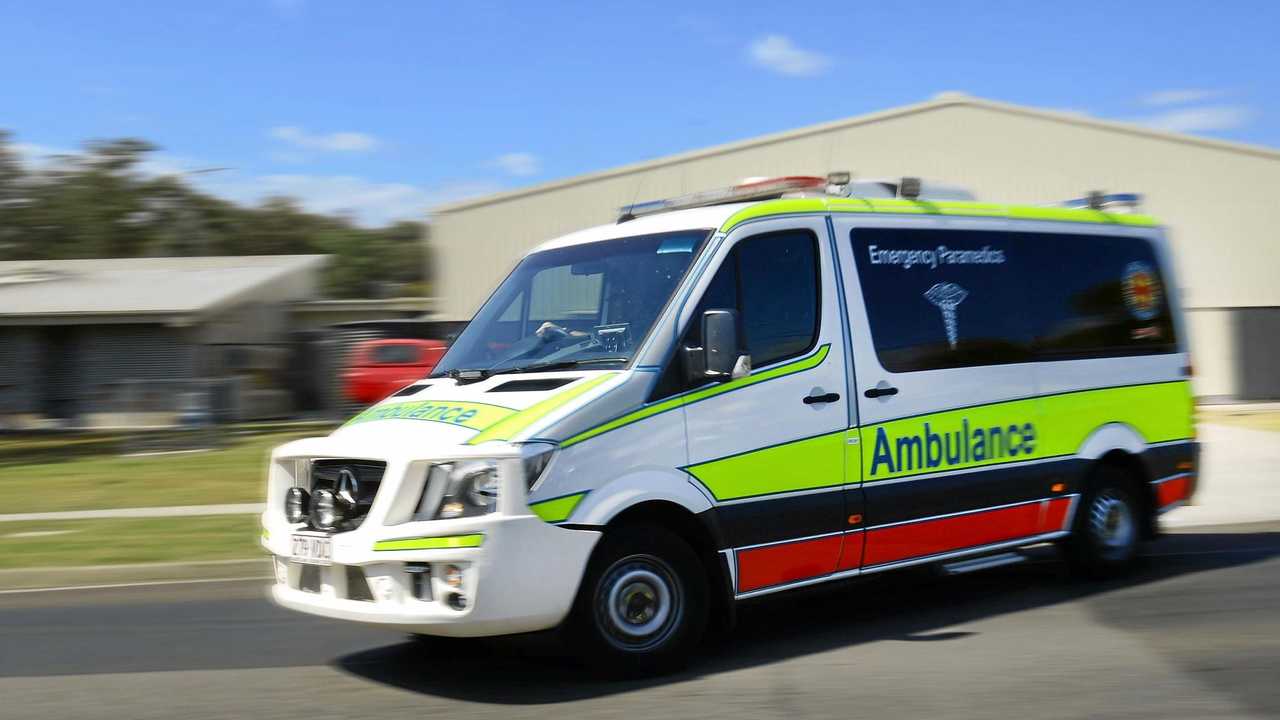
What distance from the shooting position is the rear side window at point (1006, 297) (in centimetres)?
699

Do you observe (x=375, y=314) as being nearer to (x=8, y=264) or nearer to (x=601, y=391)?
(x=8, y=264)

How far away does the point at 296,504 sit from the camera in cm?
609

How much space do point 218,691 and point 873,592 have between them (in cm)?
411

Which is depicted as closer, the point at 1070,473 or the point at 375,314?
the point at 1070,473

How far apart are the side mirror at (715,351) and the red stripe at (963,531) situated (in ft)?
4.47

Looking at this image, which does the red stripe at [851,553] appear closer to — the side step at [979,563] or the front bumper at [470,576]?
the side step at [979,563]

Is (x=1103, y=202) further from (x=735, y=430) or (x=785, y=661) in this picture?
(x=785, y=661)

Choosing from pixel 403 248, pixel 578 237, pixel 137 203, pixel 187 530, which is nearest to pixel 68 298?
pixel 187 530

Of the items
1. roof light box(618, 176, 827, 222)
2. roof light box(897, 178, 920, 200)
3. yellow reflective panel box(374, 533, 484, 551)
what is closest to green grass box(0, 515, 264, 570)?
roof light box(618, 176, 827, 222)

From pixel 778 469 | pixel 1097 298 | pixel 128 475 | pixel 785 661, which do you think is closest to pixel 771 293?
pixel 778 469

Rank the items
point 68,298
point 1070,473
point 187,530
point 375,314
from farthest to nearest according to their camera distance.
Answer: point 375,314 < point 68,298 < point 187,530 < point 1070,473

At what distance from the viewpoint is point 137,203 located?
5222 cm

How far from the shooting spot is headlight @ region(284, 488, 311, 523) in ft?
19.9

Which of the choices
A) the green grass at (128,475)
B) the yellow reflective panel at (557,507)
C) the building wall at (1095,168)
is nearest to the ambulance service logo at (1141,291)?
the yellow reflective panel at (557,507)
